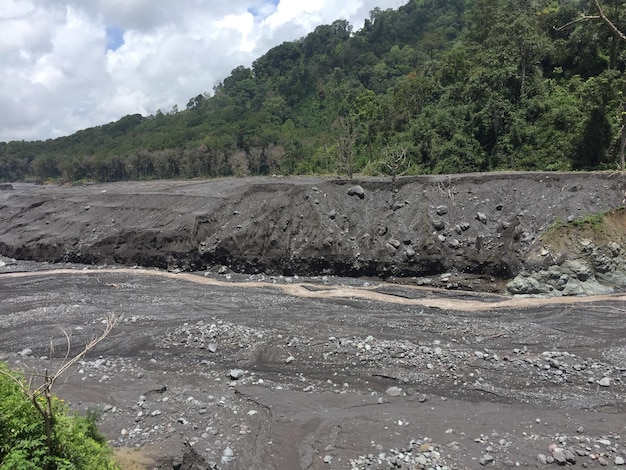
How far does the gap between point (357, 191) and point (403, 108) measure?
2479 cm

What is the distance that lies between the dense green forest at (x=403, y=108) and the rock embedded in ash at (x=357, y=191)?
3.97 meters

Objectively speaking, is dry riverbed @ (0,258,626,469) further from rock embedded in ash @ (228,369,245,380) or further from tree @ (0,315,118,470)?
tree @ (0,315,118,470)

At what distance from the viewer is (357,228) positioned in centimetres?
2638

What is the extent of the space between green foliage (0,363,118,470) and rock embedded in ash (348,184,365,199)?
896 inches

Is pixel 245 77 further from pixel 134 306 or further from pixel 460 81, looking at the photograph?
pixel 134 306

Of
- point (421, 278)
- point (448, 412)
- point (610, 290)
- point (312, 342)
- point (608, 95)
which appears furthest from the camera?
point (608, 95)

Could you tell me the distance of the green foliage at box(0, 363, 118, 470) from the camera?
6.00m

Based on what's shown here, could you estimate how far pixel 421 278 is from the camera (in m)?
23.6

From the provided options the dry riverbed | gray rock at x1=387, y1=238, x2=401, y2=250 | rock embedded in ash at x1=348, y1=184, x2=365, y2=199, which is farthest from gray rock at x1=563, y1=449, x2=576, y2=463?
rock embedded in ash at x1=348, y1=184, x2=365, y2=199

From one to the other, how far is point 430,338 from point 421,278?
8331 millimetres

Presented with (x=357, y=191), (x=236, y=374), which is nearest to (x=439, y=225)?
(x=357, y=191)

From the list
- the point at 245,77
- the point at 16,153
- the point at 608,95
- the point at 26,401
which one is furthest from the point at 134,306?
the point at 16,153

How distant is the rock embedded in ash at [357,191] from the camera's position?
2784 cm

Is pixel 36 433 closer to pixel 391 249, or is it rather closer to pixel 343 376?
pixel 343 376
